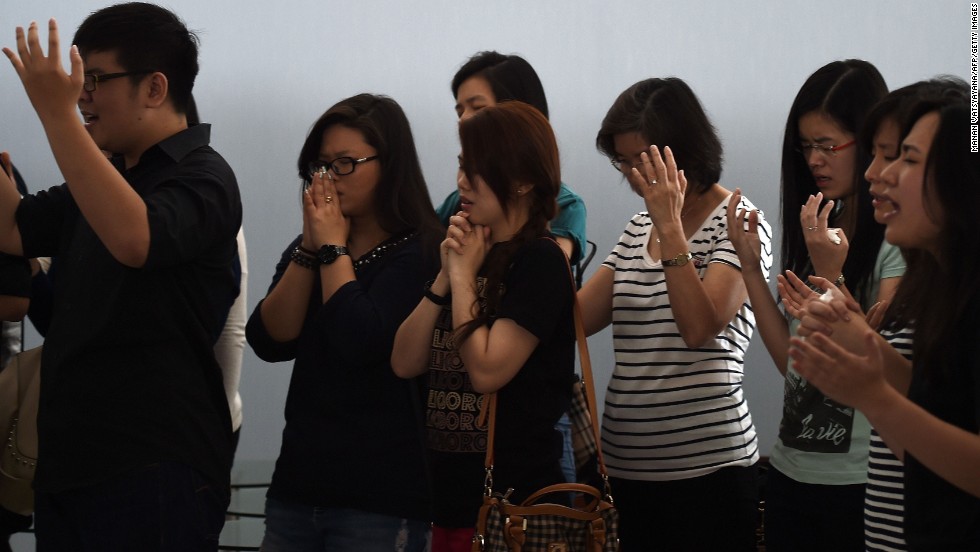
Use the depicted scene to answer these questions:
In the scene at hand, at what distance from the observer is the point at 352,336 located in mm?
1912

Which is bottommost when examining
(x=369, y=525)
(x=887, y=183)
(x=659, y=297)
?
(x=369, y=525)

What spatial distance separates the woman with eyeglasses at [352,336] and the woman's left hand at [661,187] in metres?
0.40

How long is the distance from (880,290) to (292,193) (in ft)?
6.86

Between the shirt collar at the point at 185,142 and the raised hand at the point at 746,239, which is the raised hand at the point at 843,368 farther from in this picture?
the shirt collar at the point at 185,142

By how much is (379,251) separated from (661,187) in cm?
54

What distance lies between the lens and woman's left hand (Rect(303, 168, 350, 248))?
2043mm

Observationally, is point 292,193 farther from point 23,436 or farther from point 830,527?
point 830,527

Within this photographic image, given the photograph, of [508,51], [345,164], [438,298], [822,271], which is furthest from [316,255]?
[508,51]

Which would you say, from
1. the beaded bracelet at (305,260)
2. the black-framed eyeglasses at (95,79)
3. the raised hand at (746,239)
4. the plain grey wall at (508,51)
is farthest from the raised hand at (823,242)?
the plain grey wall at (508,51)

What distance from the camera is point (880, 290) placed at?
1878 mm

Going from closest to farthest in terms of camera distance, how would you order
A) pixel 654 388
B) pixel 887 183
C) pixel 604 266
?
pixel 887 183 < pixel 654 388 < pixel 604 266

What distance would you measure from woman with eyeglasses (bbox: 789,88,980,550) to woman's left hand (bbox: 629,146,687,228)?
0.63m

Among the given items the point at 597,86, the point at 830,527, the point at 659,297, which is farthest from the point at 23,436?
the point at 597,86

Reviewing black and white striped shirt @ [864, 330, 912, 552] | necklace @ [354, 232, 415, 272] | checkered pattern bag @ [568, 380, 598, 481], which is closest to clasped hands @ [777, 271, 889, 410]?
black and white striped shirt @ [864, 330, 912, 552]
